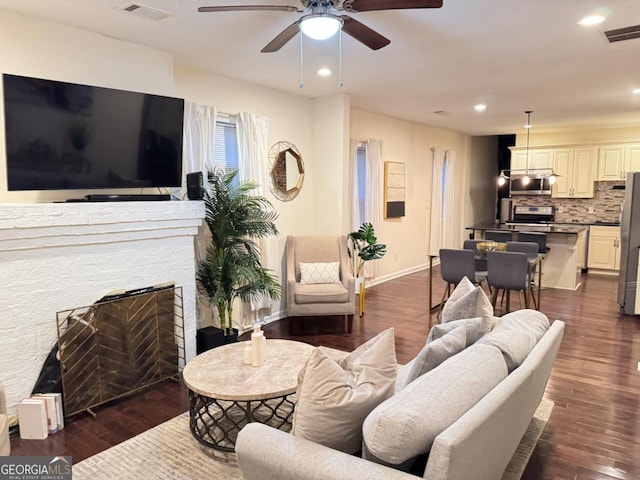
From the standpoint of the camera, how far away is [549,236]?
6.89m

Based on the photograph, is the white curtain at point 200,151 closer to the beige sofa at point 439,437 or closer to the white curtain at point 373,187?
the beige sofa at point 439,437

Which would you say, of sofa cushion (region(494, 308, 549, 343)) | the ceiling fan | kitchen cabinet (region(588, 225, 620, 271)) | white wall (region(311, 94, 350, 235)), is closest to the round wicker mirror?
white wall (region(311, 94, 350, 235))

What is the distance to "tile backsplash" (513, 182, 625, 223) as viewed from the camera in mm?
8305

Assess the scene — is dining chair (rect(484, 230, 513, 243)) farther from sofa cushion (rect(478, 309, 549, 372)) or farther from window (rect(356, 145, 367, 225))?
sofa cushion (rect(478, 309, 549, 372))

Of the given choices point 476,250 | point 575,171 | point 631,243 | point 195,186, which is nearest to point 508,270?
point 476,250

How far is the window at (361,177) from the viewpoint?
674cm

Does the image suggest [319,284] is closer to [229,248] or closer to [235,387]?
[229,248]

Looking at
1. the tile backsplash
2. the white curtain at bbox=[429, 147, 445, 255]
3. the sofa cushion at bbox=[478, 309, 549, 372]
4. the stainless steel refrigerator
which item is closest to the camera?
the sofa cushion at bbox=[478, 309, 549, 372]

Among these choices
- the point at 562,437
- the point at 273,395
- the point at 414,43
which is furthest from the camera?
the point at 414,43

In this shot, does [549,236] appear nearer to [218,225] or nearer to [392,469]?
[218,225]

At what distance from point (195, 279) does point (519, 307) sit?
4185mm

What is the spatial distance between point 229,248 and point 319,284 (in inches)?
48.3

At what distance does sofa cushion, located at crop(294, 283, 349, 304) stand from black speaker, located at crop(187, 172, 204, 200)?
152 cm

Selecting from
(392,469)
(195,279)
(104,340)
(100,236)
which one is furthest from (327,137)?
(392,469)
